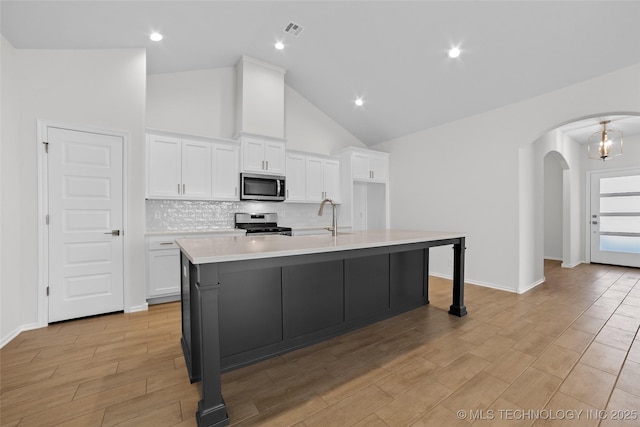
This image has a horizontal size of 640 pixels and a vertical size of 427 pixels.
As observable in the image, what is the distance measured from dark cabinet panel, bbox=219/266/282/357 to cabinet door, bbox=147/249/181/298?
80.2 inches

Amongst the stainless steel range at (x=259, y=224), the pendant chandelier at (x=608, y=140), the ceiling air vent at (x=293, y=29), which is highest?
the ceiling air vent at (x=293, y=29)

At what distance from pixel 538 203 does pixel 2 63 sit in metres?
6.75

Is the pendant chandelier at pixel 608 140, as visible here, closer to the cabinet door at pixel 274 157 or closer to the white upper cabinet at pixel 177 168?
the cabinet door at pixel 274 157

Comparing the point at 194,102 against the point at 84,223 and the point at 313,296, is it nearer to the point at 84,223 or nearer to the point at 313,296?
the point at 84,223

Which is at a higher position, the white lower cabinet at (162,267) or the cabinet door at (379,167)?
the cabinet door at (379,167)

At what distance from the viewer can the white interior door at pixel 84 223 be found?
2.87 meters

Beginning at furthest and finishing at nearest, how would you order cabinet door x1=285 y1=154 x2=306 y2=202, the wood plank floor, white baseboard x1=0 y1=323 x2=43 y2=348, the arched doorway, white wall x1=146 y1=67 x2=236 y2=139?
the arched doorway
cabinet door x1=285 y1=154 x2=306 y2=202
white wall x1=146 y1=67 x2=236 y2=139
white baseboard x1=0 y1=323 x2=43 y2=348
the wood plank floor

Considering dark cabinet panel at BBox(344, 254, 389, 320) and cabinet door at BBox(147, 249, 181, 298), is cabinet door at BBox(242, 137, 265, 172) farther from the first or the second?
dark cabinet panel at BBox(344, 254, 389, 320)

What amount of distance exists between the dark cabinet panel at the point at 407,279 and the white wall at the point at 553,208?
18.7 ft

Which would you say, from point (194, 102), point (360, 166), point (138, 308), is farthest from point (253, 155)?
point (138, 308)

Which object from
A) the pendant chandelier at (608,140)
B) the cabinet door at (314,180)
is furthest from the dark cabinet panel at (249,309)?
the pendant chandelier at (608,140)

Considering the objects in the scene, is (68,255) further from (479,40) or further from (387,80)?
(479,40)

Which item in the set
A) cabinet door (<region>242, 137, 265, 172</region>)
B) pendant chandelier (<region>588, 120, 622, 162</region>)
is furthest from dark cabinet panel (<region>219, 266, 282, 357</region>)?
pendant chandelier (<region>588, 120, 622, 162</region>)

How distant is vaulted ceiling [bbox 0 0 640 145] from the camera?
2.62 m
